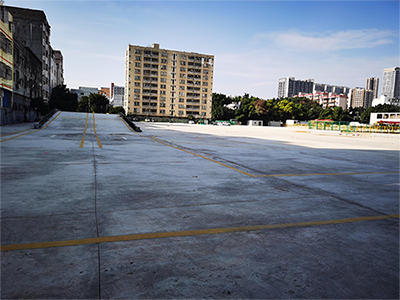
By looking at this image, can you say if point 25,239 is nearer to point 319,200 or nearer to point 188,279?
point 188,279

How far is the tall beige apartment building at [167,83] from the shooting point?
115669 mm

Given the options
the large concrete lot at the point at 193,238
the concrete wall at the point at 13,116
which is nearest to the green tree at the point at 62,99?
the concrete wall at the point at 13,116

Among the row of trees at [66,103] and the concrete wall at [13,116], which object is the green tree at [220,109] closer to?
the row of trees at [66,103]

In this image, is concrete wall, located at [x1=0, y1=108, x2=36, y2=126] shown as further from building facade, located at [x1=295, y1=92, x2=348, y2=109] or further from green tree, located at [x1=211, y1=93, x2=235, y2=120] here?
building facade, located at [x1=295, y1=92, x2=348, y2=109]

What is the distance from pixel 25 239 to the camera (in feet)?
11.9

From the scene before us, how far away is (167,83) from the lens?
12044 cm

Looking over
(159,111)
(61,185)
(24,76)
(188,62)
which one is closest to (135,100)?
(159,111)

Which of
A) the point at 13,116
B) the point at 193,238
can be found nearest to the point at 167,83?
the point at 13,116

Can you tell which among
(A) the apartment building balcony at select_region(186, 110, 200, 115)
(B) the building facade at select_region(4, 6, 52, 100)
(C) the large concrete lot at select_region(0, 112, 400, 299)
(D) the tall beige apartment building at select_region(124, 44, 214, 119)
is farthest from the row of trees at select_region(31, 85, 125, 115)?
(C) the large concrete lot at select_region(0, 112, 400, 299)

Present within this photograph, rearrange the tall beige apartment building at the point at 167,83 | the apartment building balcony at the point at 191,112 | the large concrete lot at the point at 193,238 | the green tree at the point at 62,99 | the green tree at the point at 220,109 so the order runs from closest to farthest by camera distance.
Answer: the large concrete lot at the point at 193,238
the green tree at the point at 62,99
the tall beige apartment building at the point at 167,83
the green tree at the point at 220,109
the apartment building balcony at the point at 191,112

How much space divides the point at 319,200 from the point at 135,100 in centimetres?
11611

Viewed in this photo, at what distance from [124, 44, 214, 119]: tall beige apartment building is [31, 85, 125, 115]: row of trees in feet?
36.0

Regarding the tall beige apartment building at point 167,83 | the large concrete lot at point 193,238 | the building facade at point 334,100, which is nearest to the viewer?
the large concrete lot at point 193,238

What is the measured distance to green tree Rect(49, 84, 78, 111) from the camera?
250 feet
